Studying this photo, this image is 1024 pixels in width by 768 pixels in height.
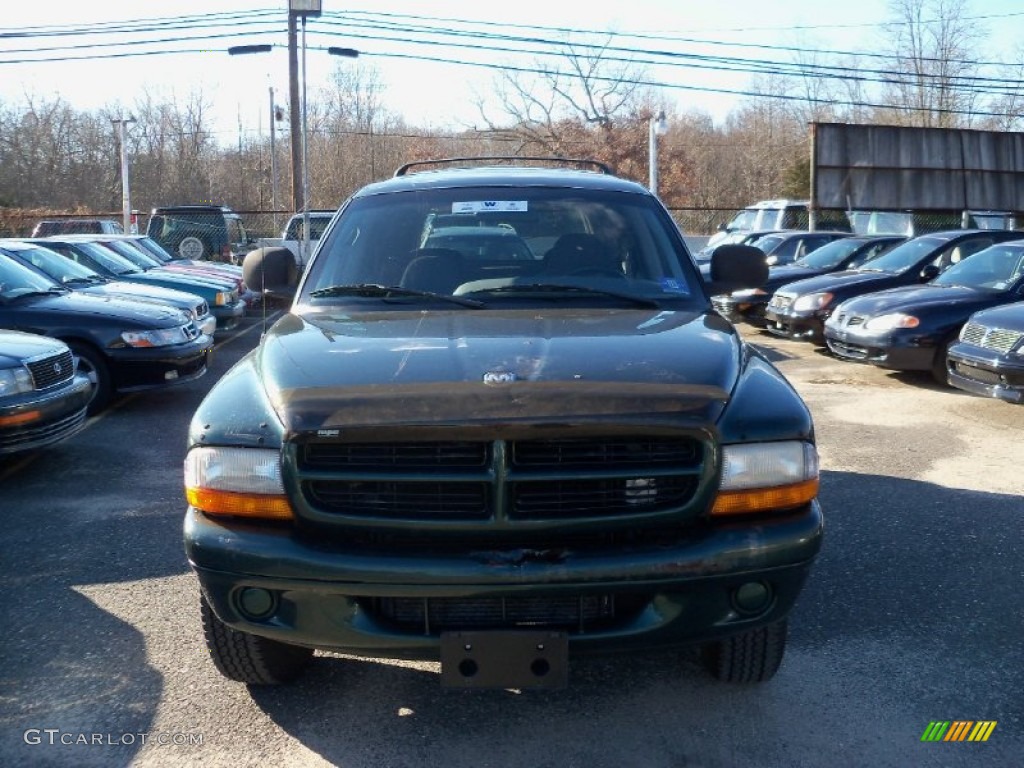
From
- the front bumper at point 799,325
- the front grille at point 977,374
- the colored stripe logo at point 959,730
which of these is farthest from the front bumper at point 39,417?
the front bumper at point 799,325

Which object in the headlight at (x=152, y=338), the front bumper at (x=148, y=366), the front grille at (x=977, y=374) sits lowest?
the front grille at (x=977, y=374)

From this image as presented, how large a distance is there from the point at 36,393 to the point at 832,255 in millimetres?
12231

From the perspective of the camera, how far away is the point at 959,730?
3299 mm

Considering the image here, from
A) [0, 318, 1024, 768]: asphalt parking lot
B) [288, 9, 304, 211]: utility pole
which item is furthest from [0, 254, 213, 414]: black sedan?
[288, 9, 304, 211]: utility pole

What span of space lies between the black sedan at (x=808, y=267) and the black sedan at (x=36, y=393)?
9.22 m

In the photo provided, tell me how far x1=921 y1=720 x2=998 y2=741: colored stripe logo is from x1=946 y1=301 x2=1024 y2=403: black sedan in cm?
542

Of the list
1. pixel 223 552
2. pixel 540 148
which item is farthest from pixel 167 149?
pixel 223 552

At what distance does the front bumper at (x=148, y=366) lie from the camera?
893 centimetres

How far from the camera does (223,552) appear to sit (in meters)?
2.89

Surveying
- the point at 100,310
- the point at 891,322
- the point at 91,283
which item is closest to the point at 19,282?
the point at 100,310

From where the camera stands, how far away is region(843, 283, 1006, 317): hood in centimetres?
1009

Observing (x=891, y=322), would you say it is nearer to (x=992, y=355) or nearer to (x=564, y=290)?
(x=992, y=355)

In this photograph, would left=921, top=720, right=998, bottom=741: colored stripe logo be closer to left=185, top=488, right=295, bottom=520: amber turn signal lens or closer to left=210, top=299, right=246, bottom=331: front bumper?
left=185, top=488, right=295, bottom=520: amber turn signal lens

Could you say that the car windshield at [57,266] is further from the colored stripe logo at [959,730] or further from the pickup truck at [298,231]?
→ the colored stripe logo at [959,730]
